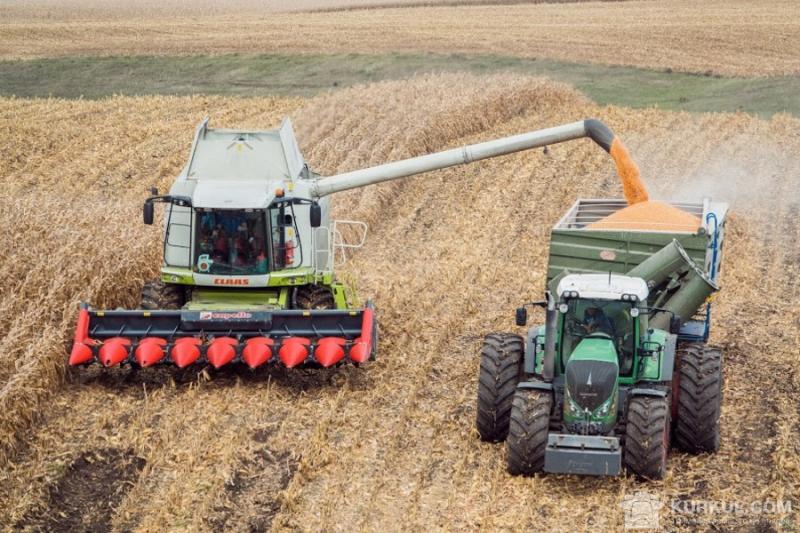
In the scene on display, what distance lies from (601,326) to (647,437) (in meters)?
1.29

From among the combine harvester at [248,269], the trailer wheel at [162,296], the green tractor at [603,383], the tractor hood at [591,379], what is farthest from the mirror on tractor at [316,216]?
the tractor hood at [591,379]

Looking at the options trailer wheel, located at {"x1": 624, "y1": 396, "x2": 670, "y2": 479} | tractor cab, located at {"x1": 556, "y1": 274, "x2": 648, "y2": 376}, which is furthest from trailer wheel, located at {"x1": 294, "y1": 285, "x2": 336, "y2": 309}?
trailer wheel, located at {"x1": 624, "y1": 396, "x2": 670, "y2": 479}

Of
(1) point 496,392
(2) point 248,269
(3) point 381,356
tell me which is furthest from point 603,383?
(2) point 248,269

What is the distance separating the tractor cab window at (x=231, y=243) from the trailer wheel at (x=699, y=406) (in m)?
5.24

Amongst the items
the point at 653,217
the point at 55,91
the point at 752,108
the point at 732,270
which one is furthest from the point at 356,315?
the point at 55,91

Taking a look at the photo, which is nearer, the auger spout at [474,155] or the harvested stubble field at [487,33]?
the auger spout at [474,155]

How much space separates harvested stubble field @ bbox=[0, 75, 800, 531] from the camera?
1087 centimetres

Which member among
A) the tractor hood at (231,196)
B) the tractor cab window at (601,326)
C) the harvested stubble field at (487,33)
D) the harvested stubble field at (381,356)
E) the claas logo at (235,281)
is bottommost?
the harvested stubble field at (381,356)

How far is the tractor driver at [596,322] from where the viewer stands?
11.5 m

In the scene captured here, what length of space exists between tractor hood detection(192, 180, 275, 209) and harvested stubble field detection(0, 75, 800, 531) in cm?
197

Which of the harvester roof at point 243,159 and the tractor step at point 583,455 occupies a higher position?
the harvester roof at point 243,159

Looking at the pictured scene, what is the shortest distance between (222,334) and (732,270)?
9202 millimetres

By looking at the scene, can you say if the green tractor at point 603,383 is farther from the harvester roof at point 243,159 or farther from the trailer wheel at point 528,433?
the harvester roof at point 243,159

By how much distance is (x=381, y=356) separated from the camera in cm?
1512
